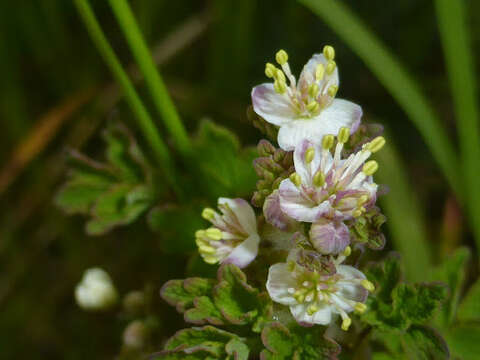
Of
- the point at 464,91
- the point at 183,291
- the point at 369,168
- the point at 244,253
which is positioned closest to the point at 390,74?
the point at 464,91

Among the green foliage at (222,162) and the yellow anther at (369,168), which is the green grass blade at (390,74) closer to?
the green foliage at (222,162)

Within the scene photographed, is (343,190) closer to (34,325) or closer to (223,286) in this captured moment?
(223,286)

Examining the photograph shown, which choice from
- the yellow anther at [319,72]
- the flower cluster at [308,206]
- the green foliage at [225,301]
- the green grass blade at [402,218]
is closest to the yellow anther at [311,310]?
the flower cluster at [308,206]

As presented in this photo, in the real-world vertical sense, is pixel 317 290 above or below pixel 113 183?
below

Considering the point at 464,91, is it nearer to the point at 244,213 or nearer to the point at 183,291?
the point at 244,213

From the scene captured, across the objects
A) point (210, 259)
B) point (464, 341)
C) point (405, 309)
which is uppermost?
point (210, 259)
